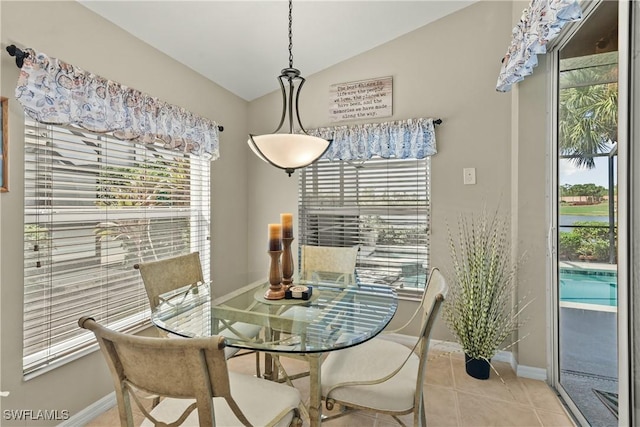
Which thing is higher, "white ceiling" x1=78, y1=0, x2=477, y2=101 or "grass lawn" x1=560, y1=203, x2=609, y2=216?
"white ceiling" x1=78, y1=0, x2=477, y2=101

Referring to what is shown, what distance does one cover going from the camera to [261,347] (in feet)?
4.23

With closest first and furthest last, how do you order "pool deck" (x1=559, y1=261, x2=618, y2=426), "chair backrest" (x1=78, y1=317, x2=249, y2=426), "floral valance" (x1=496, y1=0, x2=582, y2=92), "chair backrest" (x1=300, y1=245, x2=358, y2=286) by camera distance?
1. "chair backrest" (x1=78, y1=317, x2=249, y2=426)
2. "floral valance" (x1=496, y1=0, x2=582, y2=92)
3. "pool deck" (x1=559, y1=261, x2=618, y2=426)
4. "chair backrest" (x1=300, y1=245, x2=358, y2=286)

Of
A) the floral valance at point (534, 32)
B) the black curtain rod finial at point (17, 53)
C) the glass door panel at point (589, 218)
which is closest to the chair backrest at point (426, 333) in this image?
the glass door panel at point (589, 218)

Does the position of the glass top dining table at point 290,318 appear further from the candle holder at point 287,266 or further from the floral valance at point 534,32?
the floral valance at point 534,32

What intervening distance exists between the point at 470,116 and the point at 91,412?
332 centimetres

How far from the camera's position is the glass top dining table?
135 cm

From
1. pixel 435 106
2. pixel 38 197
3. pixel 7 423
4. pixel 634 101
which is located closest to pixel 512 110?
pixel 435 106

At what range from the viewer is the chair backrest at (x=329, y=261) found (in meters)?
2.52

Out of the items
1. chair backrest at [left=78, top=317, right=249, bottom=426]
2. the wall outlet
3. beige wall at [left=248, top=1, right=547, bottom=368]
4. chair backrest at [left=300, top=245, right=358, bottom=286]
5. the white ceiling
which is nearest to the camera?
chair backrest at [left=78, top=317, right=249, bottom=426]

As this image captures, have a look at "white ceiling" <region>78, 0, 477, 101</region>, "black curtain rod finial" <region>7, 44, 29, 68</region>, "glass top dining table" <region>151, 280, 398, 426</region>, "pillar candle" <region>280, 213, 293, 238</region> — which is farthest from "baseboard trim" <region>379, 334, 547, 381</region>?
"black curtain rod finial" <region>7, 44, 29, 68</region>

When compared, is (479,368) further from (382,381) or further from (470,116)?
(470,116)

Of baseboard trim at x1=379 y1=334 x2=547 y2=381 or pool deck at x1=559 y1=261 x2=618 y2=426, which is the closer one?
pool deck at x1=559 y1=261 x2=618 y2=426

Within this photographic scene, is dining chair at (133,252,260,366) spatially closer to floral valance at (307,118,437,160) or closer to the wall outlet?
floral valance at (307,118,437,160)

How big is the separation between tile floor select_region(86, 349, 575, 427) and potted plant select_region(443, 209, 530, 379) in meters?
0.15
